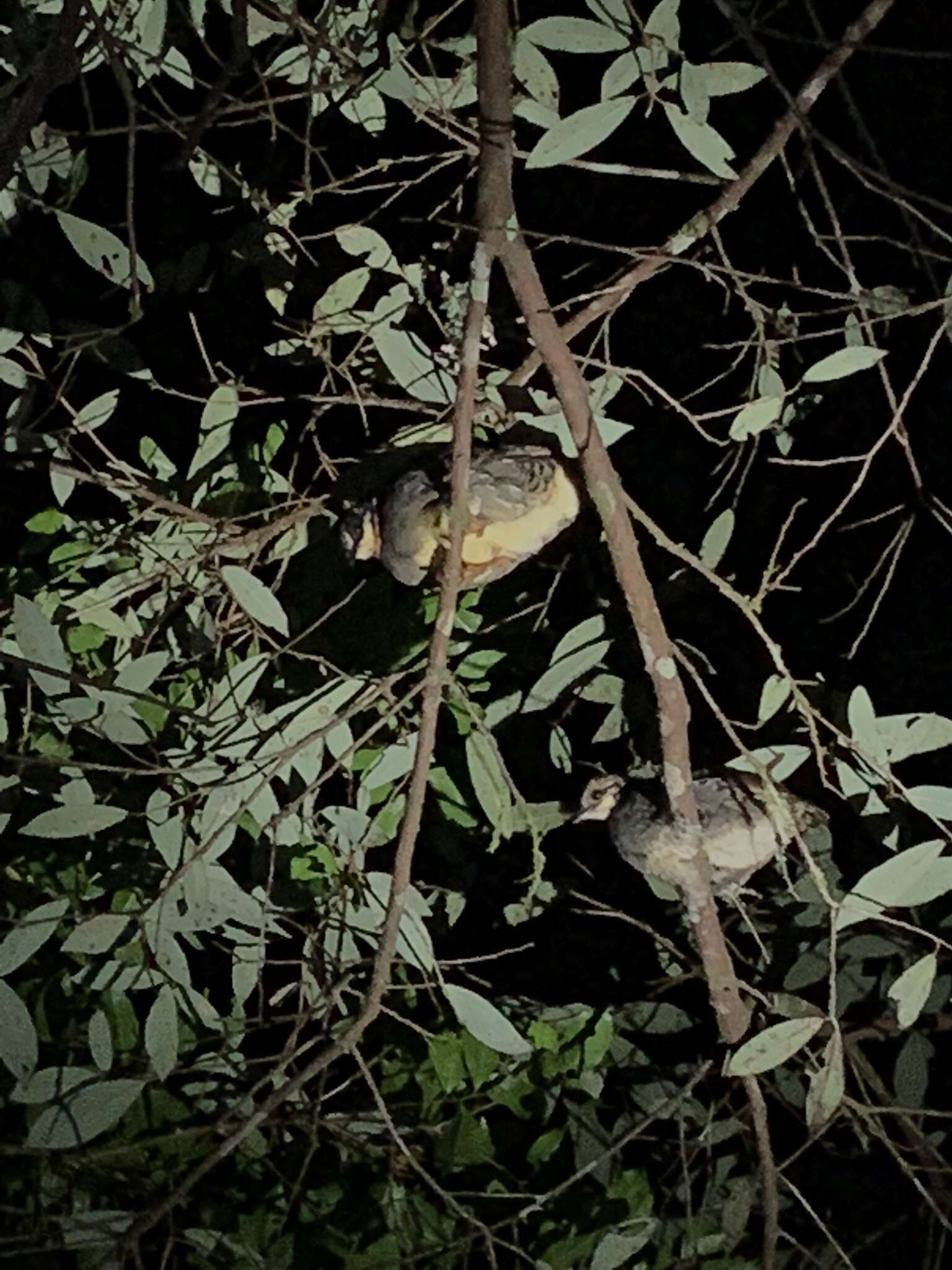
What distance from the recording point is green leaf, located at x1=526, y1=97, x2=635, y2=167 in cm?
82

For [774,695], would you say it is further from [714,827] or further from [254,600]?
[254,600]

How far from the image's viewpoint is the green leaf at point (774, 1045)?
950 mm

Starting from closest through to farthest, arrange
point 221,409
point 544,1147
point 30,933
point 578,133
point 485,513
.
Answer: point 578,133 → point 485,513 → point 30,933 → point 221,409 → point 544,1147

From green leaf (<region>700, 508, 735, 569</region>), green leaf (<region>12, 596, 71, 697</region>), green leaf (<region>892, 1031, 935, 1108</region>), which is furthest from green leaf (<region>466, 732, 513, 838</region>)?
green leaf (<region>892, 1031, 935, 1108</region>)

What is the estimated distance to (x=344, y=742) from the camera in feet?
3.70

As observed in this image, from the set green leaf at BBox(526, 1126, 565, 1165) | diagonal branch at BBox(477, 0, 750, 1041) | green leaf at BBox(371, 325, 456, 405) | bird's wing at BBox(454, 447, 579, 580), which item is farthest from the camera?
green leaf at BBox(526, 1126, 565, 1165)

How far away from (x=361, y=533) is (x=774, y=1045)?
19.6 inches

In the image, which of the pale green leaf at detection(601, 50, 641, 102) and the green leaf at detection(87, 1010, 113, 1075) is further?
the green leaf at detection(87, 1010, 113, 1075)

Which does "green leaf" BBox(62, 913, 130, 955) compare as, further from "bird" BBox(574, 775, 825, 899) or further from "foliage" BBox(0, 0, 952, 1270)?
"bird" BBox(574, 775, 825, 899)

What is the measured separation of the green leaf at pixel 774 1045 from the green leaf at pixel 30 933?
0.54 meters

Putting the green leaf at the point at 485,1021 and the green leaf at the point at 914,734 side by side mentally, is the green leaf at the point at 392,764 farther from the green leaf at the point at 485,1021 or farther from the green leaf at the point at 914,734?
the green leaf at the point at 914,734

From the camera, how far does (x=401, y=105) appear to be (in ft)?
4.26

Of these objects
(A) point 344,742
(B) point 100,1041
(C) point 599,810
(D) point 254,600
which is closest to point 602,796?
(C) point 599,810

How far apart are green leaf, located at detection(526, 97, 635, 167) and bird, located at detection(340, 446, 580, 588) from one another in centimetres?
22
